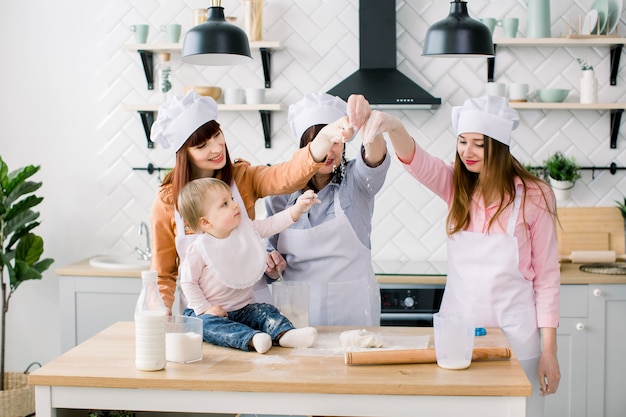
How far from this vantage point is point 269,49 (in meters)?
4.50

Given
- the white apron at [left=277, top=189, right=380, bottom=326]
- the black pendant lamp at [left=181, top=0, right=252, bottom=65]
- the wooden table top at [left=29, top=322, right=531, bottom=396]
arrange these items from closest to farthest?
the wooden table top at [left=29, top=322, right=531, bottom=396] < the black pendant lamp at [left=181, top=0, right=252, bottom=65] < the white apron at [left=277, top=189, right=380, bottom=326]

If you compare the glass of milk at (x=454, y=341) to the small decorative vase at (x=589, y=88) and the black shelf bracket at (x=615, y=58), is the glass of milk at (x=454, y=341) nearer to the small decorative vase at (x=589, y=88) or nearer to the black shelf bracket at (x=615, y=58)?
the small decorative vase at (x=589, y=88)

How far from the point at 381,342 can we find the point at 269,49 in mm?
2691

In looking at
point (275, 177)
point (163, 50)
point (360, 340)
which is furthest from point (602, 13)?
point (360, 340)

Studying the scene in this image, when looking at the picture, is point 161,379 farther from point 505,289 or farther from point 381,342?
point 505,289

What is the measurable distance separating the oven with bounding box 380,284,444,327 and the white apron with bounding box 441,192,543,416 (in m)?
1.29

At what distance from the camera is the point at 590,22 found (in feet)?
14.0

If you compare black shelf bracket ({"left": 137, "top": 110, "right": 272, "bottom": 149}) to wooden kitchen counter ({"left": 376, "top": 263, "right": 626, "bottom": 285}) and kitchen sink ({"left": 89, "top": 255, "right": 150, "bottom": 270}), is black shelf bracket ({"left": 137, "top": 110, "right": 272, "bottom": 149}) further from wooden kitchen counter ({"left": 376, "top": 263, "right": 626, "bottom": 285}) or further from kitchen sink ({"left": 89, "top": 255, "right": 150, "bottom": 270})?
wooden kitchen counter ({"left": 376, "top": 263, "right": 626, "bottom": 285})

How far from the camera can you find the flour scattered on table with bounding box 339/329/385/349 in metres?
2.12

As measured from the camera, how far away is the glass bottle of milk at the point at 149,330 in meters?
1.94

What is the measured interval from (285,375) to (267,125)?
2733mm

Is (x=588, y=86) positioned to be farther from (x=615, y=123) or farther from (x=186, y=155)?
(x=186, y=155)

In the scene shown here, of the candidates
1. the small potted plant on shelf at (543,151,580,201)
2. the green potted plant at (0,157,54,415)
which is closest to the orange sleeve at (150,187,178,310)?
the green potted plant at (0,157,54,415)

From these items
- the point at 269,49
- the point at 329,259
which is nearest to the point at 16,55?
the point at 269,49
